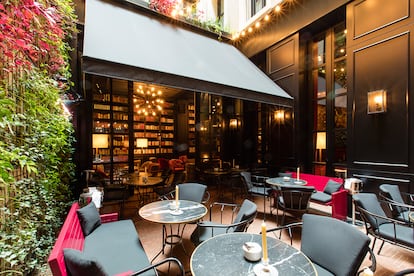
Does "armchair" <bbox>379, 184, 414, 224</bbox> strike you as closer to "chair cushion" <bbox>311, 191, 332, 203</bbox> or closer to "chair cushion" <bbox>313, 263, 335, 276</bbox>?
"chair cushion" <bbox>311, 191, 332, 203</bbox>

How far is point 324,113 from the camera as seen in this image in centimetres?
516

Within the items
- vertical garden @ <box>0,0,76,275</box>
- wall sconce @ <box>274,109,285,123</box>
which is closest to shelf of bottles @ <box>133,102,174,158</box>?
wall sconce @ <box>274,109,285,123</box>

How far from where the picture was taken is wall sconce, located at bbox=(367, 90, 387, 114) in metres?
3.66

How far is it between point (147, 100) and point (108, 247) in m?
7.29

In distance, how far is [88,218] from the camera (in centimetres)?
260

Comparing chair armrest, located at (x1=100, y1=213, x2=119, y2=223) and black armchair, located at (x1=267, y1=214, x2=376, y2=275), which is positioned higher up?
black armchair, located at (x1=267, y1=214, x2=376, y2=275)

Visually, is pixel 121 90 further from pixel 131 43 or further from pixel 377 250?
pixel 377 250

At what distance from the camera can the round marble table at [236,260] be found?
4.58ft

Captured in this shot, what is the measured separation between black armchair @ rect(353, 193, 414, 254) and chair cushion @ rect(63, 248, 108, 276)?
2.79 meters

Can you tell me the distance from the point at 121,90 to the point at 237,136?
469cm

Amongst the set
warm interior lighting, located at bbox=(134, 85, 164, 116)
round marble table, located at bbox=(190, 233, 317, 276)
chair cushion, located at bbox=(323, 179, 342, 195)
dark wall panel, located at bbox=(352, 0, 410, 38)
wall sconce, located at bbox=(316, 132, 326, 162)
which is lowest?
chair cushion, located at bbox=(323, 179, 342, 195)

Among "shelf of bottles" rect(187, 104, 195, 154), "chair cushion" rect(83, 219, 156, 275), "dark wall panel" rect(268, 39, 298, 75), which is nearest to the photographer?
"chair cushion" rect(83, 219, 156, 275)

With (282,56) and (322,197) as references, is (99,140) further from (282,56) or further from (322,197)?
(282,56)

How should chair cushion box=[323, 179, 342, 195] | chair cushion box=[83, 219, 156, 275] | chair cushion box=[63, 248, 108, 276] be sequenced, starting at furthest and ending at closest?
1. chair cushion box=[323, 179, 342, 195]
2. chair cushion box=[83, 219, 156, 275]
3. chair cushion box=[63, 248, 108, 276]
